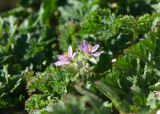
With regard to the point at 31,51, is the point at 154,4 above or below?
above

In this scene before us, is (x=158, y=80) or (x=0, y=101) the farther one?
(x=0, y=101)

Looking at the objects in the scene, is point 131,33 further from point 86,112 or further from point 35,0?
point 35,0

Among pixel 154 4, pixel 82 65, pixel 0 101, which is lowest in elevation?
pixel 0 101

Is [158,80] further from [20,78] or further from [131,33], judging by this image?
[20,78]

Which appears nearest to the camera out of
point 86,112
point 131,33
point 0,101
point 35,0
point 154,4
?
point 86,112

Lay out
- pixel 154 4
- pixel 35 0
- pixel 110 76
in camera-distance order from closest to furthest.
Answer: pixel 110 76, pixel 154 4, pixel 35 0

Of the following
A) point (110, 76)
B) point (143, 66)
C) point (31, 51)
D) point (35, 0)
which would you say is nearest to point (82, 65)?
point (110, 76)

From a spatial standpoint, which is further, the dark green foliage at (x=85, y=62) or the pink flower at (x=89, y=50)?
the pink flower at (x=89, y=50)

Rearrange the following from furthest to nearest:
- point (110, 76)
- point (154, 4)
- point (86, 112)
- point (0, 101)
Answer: point (154, 4) → point (0, 101) → point (110, 76) → point (86, 112)

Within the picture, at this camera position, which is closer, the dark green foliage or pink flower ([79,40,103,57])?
the dark green foliage

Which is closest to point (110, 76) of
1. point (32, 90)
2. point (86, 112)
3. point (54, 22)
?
point (86, 112)
